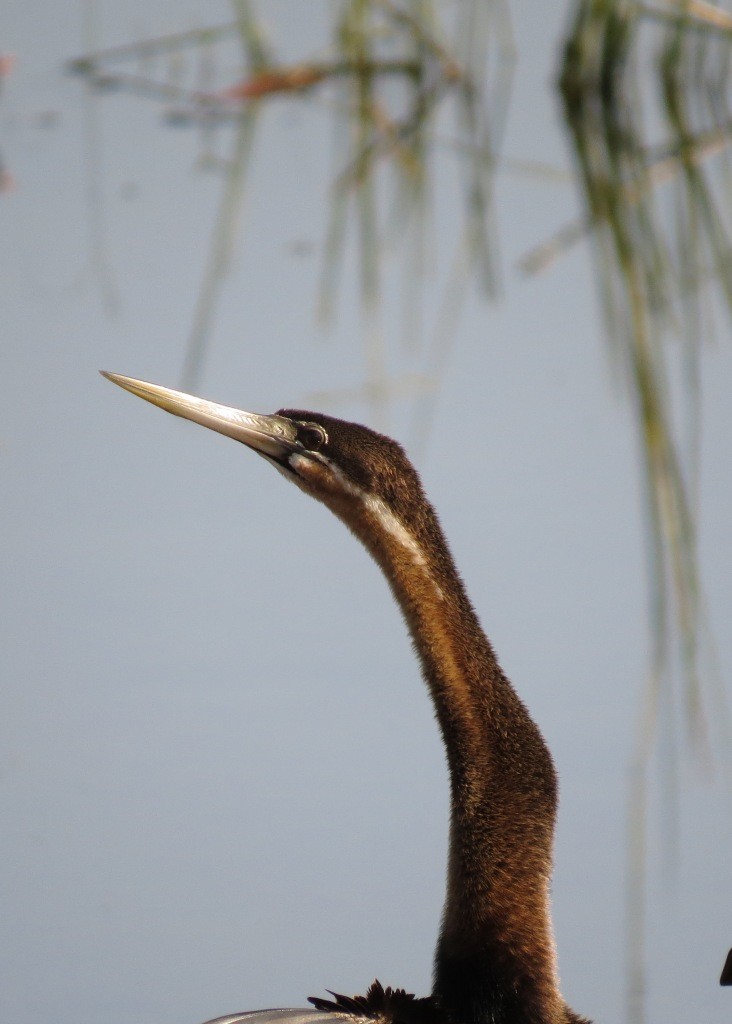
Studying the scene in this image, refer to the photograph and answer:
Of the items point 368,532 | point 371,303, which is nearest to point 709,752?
point 368,532

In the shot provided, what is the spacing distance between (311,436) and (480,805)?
29.2 inches

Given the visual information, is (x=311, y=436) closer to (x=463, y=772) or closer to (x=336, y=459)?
(x=336, y=459)

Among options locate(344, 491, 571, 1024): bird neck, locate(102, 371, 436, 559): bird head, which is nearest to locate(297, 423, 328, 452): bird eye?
locate(102, 371, 436, 559): bird head

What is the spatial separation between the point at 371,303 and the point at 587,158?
66.4 inches

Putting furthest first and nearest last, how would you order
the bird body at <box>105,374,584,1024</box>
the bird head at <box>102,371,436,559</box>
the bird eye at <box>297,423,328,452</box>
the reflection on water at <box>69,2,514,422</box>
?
the reflection on water at <box>69,2,514,422</box>
the bird eye at <box>297,423,328,452</box>
the bird head at <box>102,371,436,559</box>
the bird body at <box>105,374,584,1024</box>

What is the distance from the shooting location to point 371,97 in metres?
7.33

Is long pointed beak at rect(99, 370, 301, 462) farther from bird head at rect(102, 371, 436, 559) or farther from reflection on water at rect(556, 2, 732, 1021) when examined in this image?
reflection on water at rect(556, 2, 732, 1021)

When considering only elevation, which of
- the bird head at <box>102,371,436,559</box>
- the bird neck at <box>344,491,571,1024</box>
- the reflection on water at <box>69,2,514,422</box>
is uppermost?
the reflection on water at <box>69,2,514,422</box>

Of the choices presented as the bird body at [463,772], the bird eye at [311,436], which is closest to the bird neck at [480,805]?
the bird body at [463,772]

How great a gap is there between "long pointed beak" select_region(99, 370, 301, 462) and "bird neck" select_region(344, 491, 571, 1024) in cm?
23

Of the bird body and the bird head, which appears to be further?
the bird head

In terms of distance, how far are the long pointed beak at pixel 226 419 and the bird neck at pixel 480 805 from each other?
0.75 ft

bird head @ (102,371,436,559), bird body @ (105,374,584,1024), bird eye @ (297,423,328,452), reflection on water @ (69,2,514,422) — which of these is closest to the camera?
bird body @ (105,374,584,1024)

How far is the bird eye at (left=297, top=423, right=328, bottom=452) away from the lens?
10.9 ft
